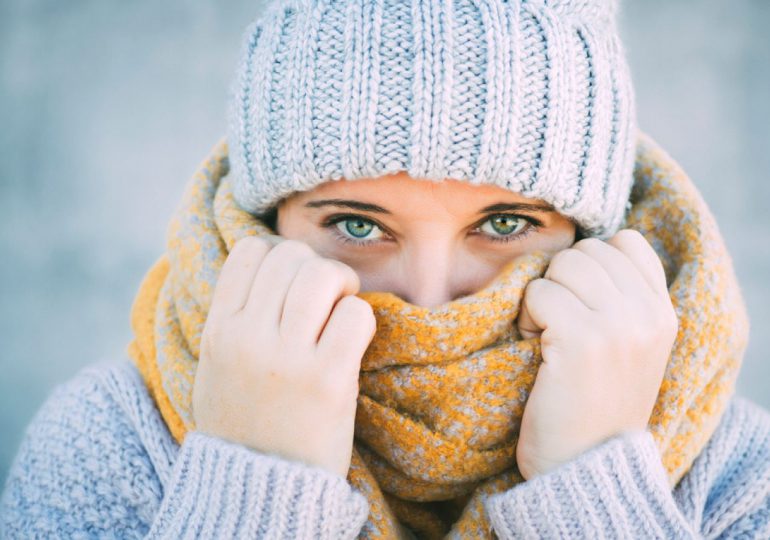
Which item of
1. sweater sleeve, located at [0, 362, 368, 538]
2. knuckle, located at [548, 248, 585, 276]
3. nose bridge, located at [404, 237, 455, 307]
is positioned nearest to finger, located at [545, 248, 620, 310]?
knuckle, located at [548, 248, 585, 276]

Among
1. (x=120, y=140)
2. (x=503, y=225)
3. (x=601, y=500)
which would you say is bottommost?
(x=601, y=500)

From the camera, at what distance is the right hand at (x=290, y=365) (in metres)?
0.89

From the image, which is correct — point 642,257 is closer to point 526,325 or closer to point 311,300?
point 526,325

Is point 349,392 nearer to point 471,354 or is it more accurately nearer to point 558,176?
point 471,354

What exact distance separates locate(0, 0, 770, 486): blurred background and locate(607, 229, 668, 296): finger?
132 cm

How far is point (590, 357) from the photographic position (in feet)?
2.99

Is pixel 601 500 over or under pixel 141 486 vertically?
over

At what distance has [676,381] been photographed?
102cm

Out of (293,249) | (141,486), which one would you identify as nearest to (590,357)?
(293,249)

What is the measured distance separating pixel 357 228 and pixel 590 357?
0.38m

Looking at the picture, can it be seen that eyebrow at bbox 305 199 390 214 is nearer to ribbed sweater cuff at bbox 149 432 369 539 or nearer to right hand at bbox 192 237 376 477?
right hand at bbox 192 237 376 477

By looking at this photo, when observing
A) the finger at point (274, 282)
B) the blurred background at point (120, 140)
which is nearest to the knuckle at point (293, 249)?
the finger at point (274, 282)

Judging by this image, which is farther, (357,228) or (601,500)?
(357,228)

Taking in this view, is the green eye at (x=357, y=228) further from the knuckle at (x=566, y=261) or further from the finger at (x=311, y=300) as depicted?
the knuckle at (x=566, y=261)
